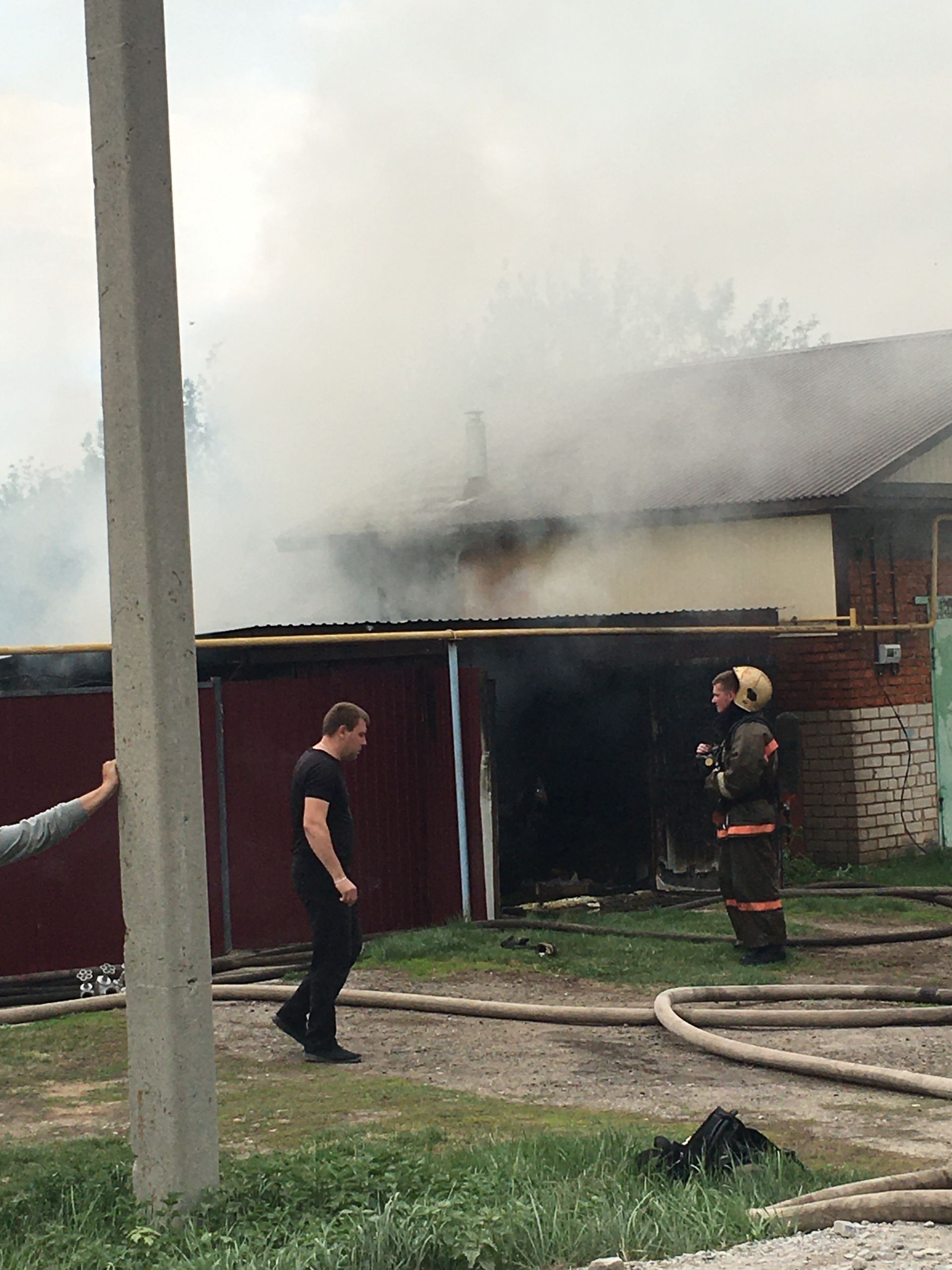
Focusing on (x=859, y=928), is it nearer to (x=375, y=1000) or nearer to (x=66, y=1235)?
(x=375, y=1000)

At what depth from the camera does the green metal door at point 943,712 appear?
1631 centimetres

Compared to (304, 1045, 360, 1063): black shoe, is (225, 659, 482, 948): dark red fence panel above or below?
above

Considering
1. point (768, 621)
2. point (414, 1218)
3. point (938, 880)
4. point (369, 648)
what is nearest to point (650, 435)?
point (768, 621)

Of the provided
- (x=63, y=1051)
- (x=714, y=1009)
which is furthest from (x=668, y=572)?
(x=63, y=1051)

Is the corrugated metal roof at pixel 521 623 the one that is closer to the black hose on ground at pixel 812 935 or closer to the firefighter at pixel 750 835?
the black hose on ground at pixel 812 935

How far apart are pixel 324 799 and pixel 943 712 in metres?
10.0

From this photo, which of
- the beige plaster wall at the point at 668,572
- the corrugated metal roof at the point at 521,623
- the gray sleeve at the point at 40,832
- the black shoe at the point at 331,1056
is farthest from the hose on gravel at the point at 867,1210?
the beige plaster wall at the point at 668,572

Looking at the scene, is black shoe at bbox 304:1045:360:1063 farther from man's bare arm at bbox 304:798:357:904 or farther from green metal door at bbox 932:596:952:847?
green metal door at bbox 932:596:952:847

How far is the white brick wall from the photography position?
15.3m

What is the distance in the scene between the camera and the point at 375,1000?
29.3ft

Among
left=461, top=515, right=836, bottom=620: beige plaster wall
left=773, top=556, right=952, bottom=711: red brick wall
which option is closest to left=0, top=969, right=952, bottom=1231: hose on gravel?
left=773, top=556, right=952, bottom=711: red brick wall

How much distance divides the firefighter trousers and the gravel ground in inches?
220

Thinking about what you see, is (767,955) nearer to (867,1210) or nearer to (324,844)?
(324,844)

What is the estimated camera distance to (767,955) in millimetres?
10352
